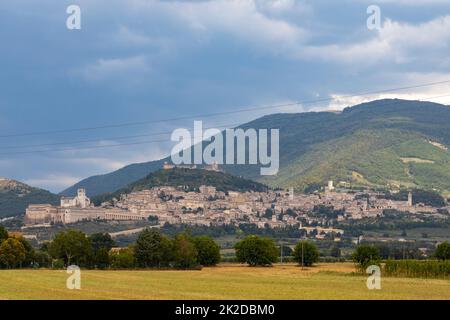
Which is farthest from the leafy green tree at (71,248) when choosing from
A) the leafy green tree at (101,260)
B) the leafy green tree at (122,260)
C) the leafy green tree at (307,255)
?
the leafy green tree at (307,255)

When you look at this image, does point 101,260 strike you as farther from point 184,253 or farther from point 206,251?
point 206,251

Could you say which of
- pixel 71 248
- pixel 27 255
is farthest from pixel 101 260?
pixel 27 255

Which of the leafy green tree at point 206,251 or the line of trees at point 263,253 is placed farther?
the line of trees at point 263,253

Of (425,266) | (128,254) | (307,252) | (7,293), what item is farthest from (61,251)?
(7,293)

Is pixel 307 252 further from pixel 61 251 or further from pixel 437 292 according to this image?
pixel 437 292

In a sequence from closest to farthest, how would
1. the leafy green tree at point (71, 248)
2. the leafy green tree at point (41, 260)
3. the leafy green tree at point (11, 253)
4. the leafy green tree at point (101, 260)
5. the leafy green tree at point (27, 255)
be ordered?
the leafy green tree at point (11, 253), the leafy green tree at point (101, 260), the leafy green tree at point (71, 248), the leafy green tree at point (27, 255), the leafy green tree at point (41, 260)

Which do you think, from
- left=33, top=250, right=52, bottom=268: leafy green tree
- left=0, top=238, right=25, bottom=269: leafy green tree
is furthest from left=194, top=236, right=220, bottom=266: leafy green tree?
left=0, top=238, right=25, bottom=269: leafy green tree

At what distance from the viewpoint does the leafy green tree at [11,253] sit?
4291 inches

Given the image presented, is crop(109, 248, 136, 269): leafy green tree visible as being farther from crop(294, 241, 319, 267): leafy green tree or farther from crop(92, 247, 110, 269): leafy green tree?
crop(294, 241, 319, 267): leafy green tree


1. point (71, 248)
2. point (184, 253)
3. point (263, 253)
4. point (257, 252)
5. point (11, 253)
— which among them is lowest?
point (263, 253)

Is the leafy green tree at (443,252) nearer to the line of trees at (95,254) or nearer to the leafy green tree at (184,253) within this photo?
the line of trees at (95,254)

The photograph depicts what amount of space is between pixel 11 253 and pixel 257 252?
37.6m

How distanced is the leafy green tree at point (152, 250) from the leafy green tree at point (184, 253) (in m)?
1.15

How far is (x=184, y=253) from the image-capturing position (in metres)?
115
